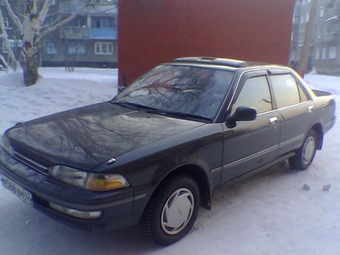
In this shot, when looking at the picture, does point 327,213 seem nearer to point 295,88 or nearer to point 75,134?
point 295,88

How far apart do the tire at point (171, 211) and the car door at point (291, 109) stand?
174 cm

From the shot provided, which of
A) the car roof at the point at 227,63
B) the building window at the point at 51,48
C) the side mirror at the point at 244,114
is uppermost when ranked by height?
the car roof at the point at 227,63

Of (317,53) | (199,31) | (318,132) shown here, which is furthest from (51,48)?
(318,132)

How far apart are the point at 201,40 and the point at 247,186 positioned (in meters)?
7.51

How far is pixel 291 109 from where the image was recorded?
4.71m

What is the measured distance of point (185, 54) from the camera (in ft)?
37.2

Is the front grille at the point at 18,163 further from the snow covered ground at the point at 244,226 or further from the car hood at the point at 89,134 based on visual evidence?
the snow covered ground at the point at 244,226

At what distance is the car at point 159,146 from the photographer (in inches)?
109

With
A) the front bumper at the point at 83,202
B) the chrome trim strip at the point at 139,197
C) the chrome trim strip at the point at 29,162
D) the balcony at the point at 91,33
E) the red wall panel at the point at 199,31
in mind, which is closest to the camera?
the front bumper at the point at 83,202

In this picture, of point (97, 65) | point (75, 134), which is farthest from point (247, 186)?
point (97, 65)

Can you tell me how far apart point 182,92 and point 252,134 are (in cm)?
88

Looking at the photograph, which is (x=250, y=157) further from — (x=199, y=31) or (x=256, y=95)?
(x=199, y=31)

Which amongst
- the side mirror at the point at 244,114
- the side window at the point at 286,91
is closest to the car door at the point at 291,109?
the side window at the point at 286,91

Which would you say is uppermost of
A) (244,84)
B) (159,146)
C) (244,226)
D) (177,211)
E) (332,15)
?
(332,15)
